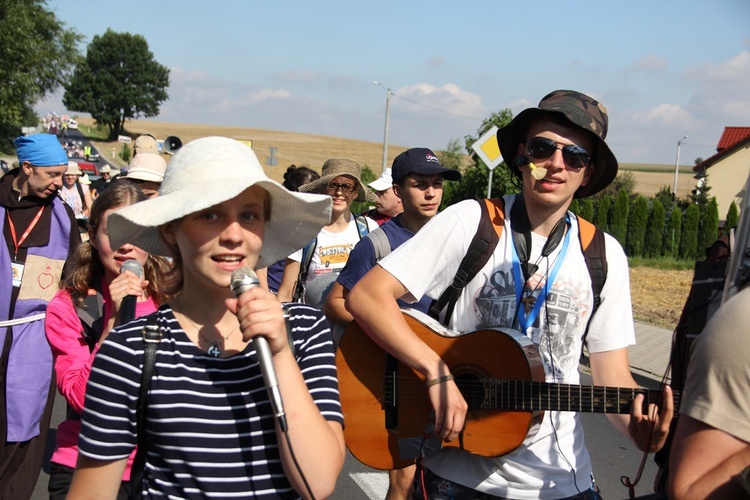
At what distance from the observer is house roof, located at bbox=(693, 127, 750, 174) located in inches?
1946

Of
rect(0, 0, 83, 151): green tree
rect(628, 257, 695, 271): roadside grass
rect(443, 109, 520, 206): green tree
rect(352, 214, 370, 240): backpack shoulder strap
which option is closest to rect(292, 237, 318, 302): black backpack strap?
rect(352, 214, 370, 240): backpack shoulder strap

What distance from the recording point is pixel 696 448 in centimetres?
153

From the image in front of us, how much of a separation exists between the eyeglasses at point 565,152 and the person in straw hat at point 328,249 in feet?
7.84

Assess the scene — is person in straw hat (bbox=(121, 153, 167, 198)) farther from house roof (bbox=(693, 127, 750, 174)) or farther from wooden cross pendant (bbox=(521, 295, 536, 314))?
house roof (bbox=(693, 127, 750, 174))

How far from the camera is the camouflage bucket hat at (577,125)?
2.61 metres

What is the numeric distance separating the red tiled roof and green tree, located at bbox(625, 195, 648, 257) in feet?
88.0

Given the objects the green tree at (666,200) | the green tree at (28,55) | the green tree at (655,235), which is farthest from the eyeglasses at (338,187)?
the green tree at (28,55)

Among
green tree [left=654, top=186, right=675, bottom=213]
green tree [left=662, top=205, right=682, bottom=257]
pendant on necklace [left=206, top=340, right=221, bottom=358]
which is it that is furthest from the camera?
green tree [left=654, top=186, right=675, bottom=213]

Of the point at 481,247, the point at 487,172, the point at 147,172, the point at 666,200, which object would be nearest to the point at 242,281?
the point at 481,247

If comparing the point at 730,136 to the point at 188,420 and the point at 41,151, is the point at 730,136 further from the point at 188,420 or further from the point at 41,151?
the point at 188,420

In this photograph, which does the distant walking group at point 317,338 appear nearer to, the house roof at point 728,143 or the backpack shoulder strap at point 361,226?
the backpack shoulder strap at point 361,226

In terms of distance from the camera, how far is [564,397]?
2.56m

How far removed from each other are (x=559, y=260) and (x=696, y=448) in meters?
1.17

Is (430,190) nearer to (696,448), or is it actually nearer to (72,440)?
(72,440)
